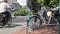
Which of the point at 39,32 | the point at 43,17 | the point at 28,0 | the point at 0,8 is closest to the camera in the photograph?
the point at 39,32

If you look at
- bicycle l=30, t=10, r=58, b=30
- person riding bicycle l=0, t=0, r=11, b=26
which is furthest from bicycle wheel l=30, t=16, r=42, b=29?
person riding bicycle l=0, t=0, r=11, b=26

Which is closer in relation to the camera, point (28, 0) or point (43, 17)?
point (43, 17)

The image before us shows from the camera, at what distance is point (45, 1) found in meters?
12.1

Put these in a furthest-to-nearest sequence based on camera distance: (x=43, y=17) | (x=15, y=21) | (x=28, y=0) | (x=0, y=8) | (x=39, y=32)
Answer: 1. (x=15, y=21)
2. (x=28, y=0)
3. (x=0, y=8)
4. (x=43, y=17)
5. (x=39, y=32)

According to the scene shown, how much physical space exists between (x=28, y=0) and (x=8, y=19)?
1.70 m

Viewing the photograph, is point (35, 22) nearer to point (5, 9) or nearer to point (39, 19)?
point (39, 19)

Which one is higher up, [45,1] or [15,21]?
[45,1]

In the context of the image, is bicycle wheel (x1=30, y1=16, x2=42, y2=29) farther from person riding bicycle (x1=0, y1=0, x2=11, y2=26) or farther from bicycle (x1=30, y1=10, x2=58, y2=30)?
person riding bicycle (x1=0, y1=0, x2=11, y2=26)

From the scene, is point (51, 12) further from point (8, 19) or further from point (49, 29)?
point (8, 19)

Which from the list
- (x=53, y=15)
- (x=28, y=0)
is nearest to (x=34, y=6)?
(x=28, y=0)

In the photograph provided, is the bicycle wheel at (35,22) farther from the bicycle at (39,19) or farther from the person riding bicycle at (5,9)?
the person riding bicycle at (5,9)

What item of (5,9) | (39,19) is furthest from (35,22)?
(5,9)

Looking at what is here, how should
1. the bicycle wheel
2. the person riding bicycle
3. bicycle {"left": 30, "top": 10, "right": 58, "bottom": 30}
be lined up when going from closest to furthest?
bicycle {"left": 30, "top": 10, "right": 58, "bottom": 30}
the bicycle wheel
the person riding bicycle

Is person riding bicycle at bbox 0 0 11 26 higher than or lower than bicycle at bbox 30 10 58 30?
higher
